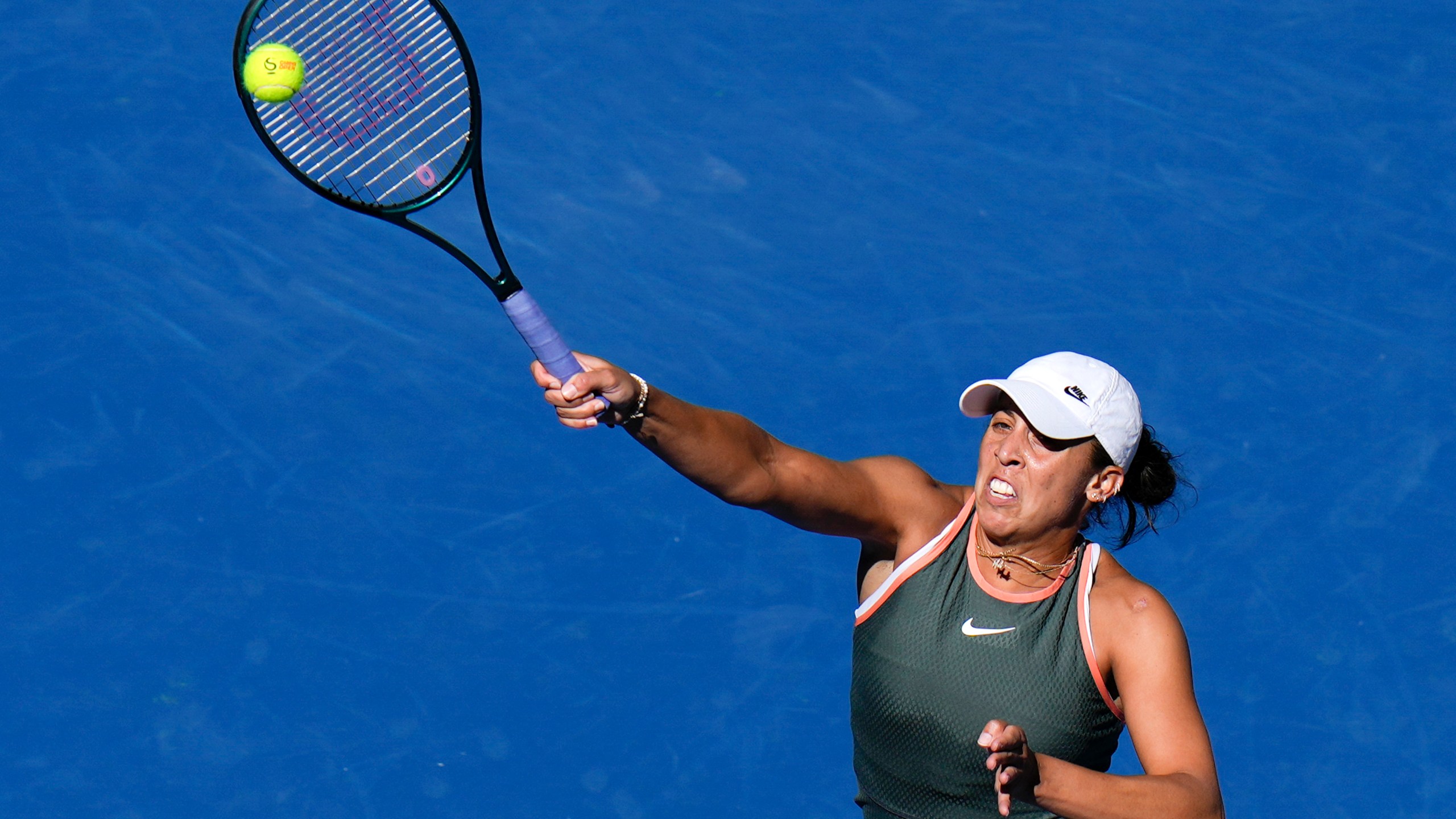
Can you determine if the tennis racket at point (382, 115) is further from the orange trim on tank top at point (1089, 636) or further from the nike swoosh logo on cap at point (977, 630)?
the orange trim on tank top at point (1089, 636)

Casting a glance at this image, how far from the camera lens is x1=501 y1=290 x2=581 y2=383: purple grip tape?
2.99 metres

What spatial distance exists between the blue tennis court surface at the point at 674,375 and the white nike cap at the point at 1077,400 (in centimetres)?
217

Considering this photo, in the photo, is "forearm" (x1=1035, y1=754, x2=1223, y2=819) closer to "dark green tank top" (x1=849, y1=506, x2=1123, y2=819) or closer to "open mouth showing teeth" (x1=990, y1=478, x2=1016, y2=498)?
"dark green tank top" (x1=849, y1=506, x2=1123, y2=819)

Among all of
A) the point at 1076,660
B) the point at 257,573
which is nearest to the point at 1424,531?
the point at 1076,660

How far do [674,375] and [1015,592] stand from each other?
303cm

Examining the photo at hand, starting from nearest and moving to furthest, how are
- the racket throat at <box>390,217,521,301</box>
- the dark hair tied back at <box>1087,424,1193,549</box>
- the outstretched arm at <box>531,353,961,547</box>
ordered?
the outstretched arm at <box>531,353,961,547</box> → the racket throat at <box>390,217,521,301</box> → the dark hair tied back at <box>1087,424,1193,549</box>

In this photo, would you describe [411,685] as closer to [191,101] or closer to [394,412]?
[394,412]

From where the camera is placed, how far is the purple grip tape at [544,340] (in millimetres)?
2990

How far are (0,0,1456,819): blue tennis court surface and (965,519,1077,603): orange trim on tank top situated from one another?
6.39ft

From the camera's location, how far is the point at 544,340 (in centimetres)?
299

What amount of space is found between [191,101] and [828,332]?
3007 mm

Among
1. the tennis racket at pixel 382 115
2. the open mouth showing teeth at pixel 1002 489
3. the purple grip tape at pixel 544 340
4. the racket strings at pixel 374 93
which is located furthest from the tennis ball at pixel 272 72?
the open mouth showing teeth at pixel 1002 489

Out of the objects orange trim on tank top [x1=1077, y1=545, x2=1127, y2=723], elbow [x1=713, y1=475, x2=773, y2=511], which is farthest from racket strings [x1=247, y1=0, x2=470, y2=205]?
orange trim on tank top [x1=1077, y1=545, x2=1127, y2=723]

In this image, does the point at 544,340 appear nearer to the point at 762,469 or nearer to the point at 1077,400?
the point at 762,469
